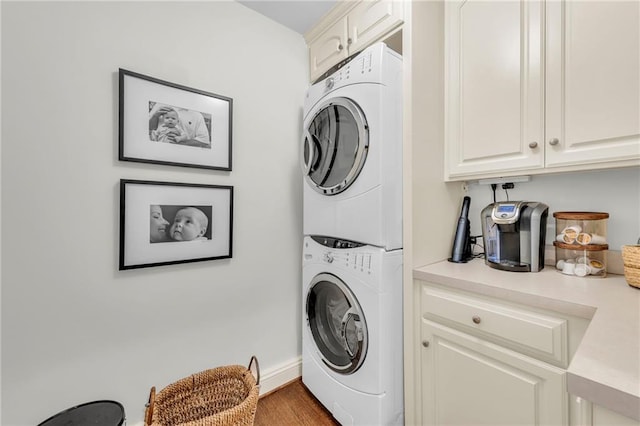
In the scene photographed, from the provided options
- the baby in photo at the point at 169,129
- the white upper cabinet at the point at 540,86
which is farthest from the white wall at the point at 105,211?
the white upper cabinet at the point at 540,86

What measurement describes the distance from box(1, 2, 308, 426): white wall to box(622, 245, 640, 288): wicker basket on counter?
167cm

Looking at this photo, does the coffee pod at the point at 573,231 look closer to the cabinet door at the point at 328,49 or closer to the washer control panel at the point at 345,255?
the washer control panel at the point at 345,255

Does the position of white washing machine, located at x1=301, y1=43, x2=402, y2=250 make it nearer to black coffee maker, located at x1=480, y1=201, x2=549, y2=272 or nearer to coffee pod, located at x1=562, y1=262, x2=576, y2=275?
black coffee maker, located at x1=480, y1=201, x2=549, y2=272

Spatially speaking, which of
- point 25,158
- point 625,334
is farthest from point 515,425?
point 25,158

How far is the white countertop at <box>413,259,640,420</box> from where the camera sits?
44cm

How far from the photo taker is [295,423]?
4.85ft

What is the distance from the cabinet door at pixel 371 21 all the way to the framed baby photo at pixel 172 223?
1.12m

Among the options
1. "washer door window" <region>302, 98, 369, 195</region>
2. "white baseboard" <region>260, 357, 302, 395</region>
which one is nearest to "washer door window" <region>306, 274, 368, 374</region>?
"white baseboard" <region>260, 357, 302, 395</region>

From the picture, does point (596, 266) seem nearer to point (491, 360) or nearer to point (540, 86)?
point (491, 360)

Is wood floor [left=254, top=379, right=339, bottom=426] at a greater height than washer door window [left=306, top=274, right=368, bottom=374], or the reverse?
washer door window [left=306, top=274, right=368, bottom=374]

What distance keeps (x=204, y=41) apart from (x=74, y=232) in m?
1.18

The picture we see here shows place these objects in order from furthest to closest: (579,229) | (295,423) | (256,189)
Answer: (256,189), (295,423), (579,229)

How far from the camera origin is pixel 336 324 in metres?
1.52

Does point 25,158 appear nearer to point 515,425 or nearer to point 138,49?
point 138,49
